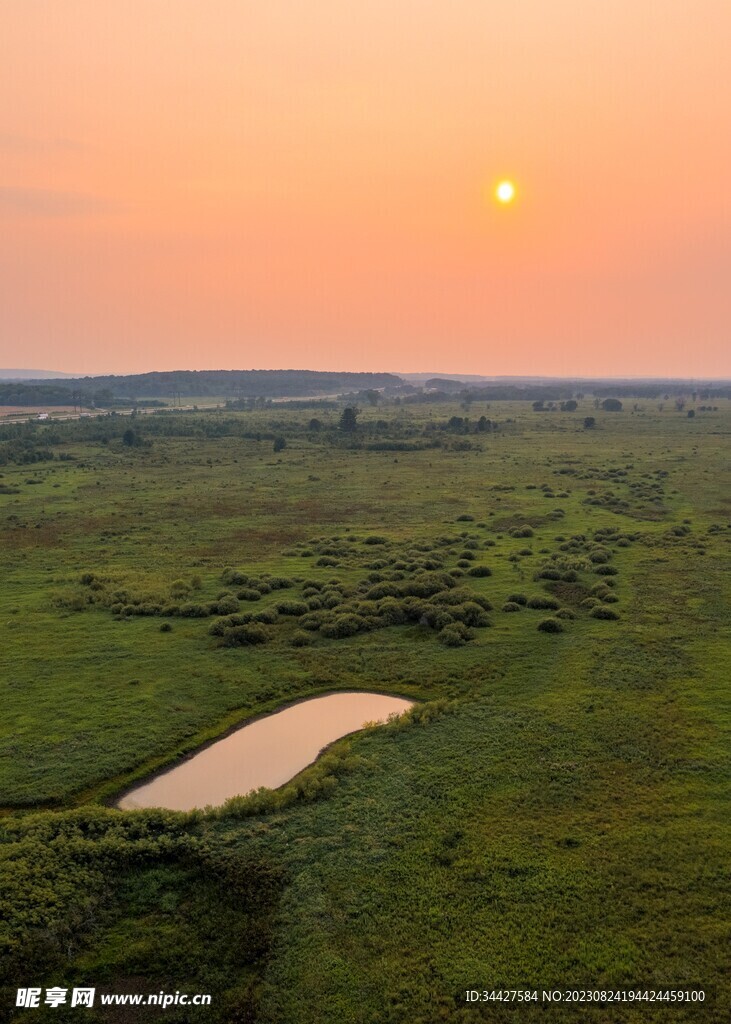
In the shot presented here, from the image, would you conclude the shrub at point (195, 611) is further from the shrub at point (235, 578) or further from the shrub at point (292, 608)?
the shrub at point (235, 578)

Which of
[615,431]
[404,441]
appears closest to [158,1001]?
[404,441]

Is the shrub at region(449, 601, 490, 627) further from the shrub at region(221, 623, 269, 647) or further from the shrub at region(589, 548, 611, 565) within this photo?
the shrub at region(589, 548, 611, 565)

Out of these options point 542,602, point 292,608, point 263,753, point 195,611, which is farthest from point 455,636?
point 195,611

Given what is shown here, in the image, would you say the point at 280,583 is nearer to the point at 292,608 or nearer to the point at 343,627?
the point at 292,608

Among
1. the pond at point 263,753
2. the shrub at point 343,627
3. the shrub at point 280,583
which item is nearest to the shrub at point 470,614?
the shrub at point 343,627

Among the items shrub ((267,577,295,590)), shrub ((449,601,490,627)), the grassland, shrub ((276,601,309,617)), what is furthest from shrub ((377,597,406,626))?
shrub ((267,577,295,590))

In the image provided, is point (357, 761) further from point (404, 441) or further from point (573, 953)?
point (404, 441)
